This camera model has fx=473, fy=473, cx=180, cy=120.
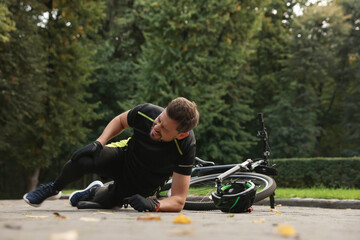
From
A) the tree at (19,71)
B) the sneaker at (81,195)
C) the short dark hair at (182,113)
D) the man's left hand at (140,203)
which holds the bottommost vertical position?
the sneaker at (81,195)

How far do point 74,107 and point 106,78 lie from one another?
5.91m

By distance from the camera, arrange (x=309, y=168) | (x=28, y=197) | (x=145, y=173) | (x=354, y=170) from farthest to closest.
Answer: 1. (x=309, y=168)
2. (x=354, y=170)
3. (x=145, y=173)
4. (x=28, y=197)

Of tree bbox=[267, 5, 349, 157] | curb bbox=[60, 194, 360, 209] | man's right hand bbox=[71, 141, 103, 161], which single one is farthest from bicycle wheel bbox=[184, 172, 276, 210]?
tree bbox=[267, 5, 349, 157]

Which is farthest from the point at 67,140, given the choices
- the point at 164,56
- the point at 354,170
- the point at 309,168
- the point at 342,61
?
the point at 342,61

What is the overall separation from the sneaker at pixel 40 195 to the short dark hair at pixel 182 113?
142cm

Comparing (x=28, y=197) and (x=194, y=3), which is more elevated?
(x=194, y=3)

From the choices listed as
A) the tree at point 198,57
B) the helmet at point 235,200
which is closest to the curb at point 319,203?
the helmet at point 235,200

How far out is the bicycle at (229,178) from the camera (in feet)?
18.8

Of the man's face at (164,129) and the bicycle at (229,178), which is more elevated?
the man's face at (164,129)

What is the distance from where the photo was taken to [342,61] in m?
29.8

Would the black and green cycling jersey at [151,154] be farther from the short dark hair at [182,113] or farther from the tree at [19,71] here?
the tree at [19,71]

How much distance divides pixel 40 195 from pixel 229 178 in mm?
2571

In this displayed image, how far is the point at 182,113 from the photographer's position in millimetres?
Result: 4105

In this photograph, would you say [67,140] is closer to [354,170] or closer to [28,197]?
[354,170]
